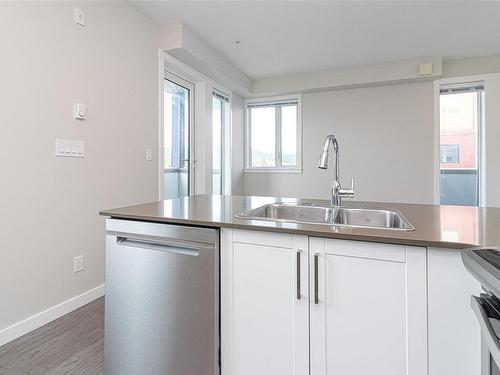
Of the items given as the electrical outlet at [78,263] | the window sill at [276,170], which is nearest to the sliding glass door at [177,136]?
the electrical outlet at [78,263]

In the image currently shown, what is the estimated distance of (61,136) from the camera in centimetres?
211

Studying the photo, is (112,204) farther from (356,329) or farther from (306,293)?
(356,329)

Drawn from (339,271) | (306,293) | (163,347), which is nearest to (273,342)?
(306,293)

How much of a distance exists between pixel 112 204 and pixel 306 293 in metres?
2.06

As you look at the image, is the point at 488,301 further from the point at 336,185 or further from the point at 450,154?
the point at 450,154

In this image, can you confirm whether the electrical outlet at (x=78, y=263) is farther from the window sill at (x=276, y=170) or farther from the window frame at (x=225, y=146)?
the window sill at (x=276, y=170)

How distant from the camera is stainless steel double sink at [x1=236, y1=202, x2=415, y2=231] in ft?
4.80

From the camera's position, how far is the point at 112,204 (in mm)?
2557

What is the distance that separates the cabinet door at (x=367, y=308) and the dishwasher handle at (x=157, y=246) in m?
0.50

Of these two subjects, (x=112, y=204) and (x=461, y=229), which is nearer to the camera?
(x=461, y=229)

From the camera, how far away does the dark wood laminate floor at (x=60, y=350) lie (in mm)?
1562

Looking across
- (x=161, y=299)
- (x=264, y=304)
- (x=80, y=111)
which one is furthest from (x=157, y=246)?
(x=80, y=111)

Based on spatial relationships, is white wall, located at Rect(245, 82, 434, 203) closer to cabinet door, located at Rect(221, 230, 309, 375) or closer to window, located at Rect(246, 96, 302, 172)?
window, located at Rect(246, 96, 302, 172)

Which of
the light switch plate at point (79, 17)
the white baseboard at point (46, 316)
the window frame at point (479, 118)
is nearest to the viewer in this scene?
the white baseboard at point (46, 316)
